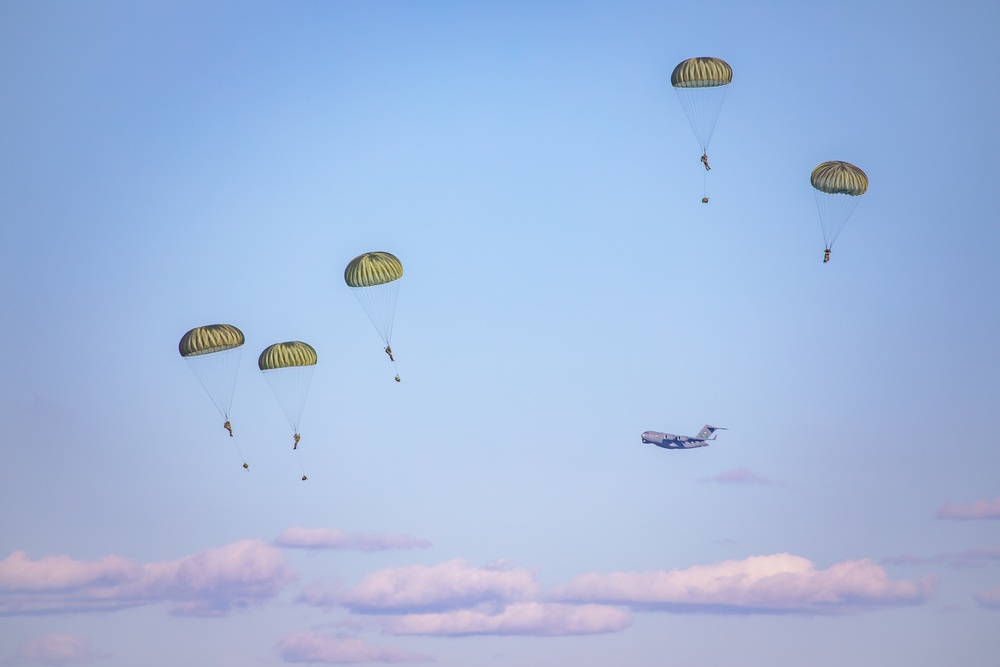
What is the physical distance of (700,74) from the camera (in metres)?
115

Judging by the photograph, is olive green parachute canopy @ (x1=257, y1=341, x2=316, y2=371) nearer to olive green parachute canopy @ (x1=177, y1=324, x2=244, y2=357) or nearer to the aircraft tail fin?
olive green parachute canopy @ (x1=177, y1=324, x2=244, y2=357)

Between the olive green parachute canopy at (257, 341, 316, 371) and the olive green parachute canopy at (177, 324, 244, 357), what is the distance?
8.93 feet

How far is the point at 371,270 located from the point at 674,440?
6653 cm

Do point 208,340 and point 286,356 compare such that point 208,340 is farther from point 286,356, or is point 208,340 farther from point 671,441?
point 671,441

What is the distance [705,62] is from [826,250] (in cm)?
1801

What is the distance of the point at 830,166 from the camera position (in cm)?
11731

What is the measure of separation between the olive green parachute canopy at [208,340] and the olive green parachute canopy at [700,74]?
4136 centimetres

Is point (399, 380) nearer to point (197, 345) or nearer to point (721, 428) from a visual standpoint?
point (197, 345)

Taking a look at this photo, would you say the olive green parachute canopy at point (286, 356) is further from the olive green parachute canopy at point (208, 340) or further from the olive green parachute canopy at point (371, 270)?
the olive green parachute canopy at point (371, 270)

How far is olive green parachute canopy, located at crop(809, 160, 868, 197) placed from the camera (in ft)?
382

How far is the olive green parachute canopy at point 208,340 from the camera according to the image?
375ft

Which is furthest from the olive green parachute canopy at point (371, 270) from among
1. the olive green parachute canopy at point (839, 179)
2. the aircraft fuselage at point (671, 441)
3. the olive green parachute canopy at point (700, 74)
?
the aircraft fuselage at point (671, 441)

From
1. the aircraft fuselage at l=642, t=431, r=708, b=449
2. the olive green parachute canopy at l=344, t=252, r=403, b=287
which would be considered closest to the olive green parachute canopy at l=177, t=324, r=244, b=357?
the olive green parachute canopy at l=344, t=252, r=403, b=287

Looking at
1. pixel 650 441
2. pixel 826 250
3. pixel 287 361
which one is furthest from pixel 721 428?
pixel 287 361
